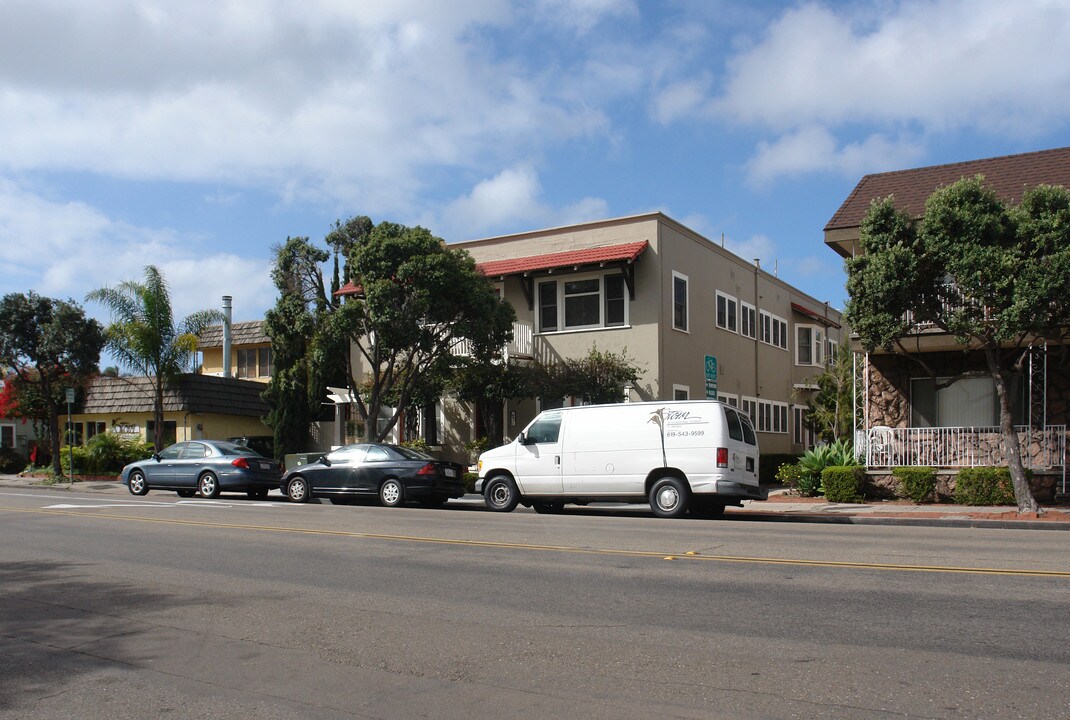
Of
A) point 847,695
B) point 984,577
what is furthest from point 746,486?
point 847,695

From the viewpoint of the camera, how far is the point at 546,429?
1820cm

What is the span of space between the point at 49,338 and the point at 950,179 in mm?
26265

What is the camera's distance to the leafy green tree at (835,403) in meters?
28.9

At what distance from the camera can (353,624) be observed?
304 inches

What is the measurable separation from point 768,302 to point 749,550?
78.2 ft

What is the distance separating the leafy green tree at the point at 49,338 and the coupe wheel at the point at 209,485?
943 cm

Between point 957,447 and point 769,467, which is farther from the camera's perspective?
point 769,467

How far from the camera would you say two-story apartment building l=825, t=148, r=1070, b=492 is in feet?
65.8

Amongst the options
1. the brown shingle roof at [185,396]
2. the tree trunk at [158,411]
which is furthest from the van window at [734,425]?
the tree trunk at [158,411]

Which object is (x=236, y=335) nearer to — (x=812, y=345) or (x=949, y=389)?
(x=812, y=345)

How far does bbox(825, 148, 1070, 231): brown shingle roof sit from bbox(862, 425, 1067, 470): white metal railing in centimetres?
487

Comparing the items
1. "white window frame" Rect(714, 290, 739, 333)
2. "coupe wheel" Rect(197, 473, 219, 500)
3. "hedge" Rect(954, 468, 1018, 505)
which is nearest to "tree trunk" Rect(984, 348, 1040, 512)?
"hedge" Rect(954, 468, 1018, 505)

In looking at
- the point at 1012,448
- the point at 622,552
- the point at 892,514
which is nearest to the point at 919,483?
the point at 892,514

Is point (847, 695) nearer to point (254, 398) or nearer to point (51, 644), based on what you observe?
point (51, 644)
